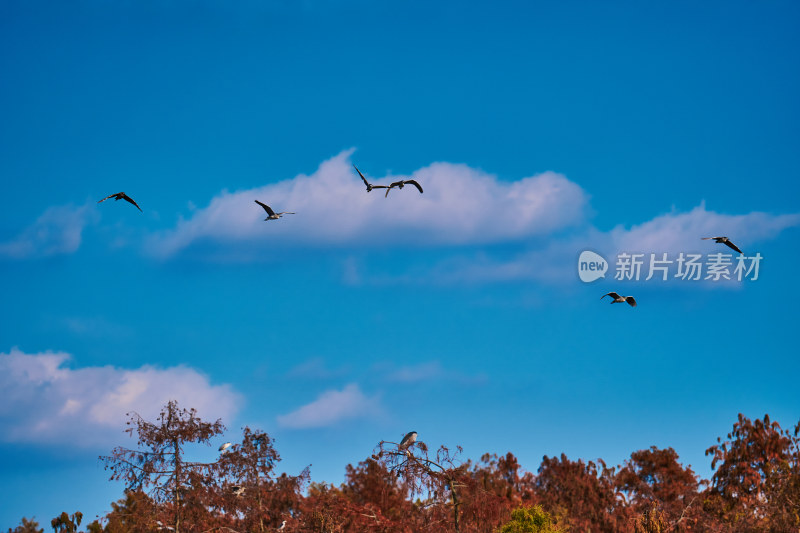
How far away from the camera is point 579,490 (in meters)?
54.3

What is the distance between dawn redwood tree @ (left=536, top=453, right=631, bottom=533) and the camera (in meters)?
49.8

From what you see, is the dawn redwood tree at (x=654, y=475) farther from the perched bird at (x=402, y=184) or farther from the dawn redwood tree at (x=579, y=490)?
the perched bird at (x=402, y=184)

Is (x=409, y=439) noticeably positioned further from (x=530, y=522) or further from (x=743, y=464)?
(x=743, y=464)

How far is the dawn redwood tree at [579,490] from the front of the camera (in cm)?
4984

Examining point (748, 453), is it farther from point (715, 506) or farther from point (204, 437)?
point (204, 437)

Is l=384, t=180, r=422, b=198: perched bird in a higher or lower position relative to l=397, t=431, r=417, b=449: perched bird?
higher

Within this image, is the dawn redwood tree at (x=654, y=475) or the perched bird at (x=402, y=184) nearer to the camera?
the perched bird at (x=402, y=184)

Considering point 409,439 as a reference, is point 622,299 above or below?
above

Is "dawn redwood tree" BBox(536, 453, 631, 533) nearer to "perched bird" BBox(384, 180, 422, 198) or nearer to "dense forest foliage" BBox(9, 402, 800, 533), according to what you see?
"dense forest foliage" BBox(9, 402, 800, 533)

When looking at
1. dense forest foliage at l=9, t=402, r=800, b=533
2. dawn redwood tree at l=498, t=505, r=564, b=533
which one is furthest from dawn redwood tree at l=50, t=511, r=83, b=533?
dawn redwood tree at l=498, t=505, r=564, b=533

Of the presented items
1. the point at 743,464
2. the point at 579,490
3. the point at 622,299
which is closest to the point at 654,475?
the point at 579,490

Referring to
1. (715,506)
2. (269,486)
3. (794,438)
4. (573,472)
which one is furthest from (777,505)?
(573,472)

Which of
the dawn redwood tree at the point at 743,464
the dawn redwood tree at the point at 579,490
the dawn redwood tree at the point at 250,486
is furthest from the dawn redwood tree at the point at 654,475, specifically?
the dawn redwood tree at the point at 250,486

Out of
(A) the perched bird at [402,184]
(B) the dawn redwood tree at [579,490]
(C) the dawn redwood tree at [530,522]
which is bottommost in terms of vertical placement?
(C) the dawn redwood tree at [530,522]
